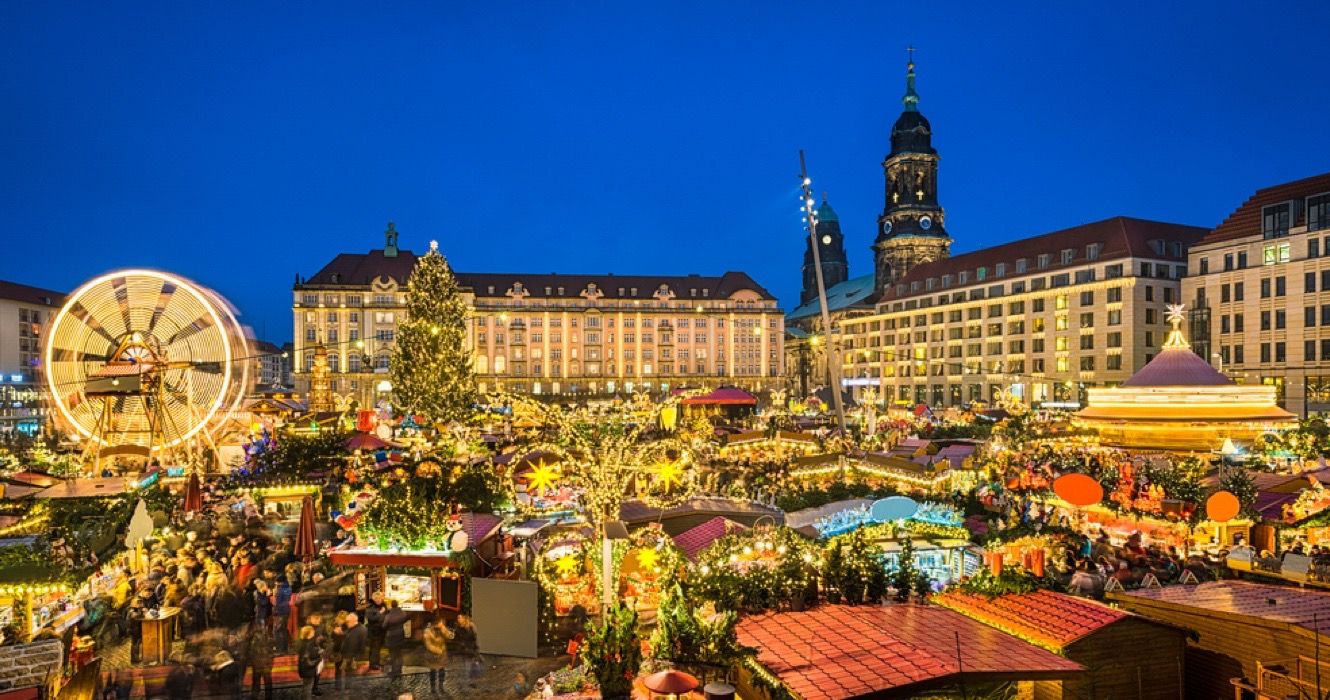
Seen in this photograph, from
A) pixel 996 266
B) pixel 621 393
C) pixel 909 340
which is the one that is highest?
pixel 996 266

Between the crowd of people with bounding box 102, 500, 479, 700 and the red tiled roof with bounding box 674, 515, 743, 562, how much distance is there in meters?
3.85

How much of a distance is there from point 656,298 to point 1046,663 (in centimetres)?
9945

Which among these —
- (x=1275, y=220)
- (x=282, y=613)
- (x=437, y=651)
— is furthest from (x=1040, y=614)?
(x=1275, y=220)

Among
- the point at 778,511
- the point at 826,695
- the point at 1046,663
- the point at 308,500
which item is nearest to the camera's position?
the point at 826,695

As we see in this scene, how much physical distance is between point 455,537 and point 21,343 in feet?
360

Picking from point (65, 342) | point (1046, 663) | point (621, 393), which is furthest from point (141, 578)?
point (621, 393)

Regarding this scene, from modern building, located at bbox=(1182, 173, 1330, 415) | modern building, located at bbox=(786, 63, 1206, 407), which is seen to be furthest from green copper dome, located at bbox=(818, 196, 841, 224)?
modern building, located at bbox=(1182, 173, 1330, 415)

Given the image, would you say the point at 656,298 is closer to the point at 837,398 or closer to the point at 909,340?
the point at 909,340

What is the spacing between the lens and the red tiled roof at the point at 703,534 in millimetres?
14312

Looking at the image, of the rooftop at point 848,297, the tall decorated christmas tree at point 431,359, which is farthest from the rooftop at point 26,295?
the rooftop at point 848,297

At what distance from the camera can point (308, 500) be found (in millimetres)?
16969

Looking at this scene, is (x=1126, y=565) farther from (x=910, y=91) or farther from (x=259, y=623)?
(x=910, y=91)

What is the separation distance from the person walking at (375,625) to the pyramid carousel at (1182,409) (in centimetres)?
1488

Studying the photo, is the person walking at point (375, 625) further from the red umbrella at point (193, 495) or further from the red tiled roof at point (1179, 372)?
the red tiled roof at point (1179, 372)
